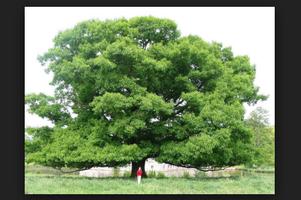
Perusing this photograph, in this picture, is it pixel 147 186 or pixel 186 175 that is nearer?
pixel 147 186

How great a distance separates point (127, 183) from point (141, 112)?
3523 millimetres

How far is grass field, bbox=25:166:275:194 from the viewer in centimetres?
2467

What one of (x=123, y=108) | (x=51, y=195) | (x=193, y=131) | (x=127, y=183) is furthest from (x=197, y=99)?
(x=51, y=195)

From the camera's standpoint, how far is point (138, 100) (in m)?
27.9

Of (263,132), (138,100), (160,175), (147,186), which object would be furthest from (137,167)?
(263,132)

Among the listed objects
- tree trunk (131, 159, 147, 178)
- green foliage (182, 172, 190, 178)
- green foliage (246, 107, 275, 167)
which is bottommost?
green foliage (182, 172, 190, 178)

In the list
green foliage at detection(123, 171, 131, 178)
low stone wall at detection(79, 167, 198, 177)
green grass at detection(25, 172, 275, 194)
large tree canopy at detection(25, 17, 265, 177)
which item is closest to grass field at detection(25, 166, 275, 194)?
green grass at detection(25, 172, 275, 194)

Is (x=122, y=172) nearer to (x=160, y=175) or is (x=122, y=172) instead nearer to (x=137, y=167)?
(x=137, y=167)

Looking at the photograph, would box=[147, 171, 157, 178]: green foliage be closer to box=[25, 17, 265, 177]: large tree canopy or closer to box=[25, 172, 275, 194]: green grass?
box=[25, 17, 265, 177]: large tree canopy

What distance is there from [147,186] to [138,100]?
13.8 feet

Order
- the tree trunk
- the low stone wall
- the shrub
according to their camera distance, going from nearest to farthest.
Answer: the tree trunk, the shrub, the low stone wall

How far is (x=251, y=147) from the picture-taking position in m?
30.2

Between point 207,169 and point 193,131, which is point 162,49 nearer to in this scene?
point 193,131

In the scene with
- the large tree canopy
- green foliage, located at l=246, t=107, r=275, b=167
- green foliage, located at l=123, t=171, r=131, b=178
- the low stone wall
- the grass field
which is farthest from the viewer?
green foliage, located at l=246, t=107, r=275, b=167
